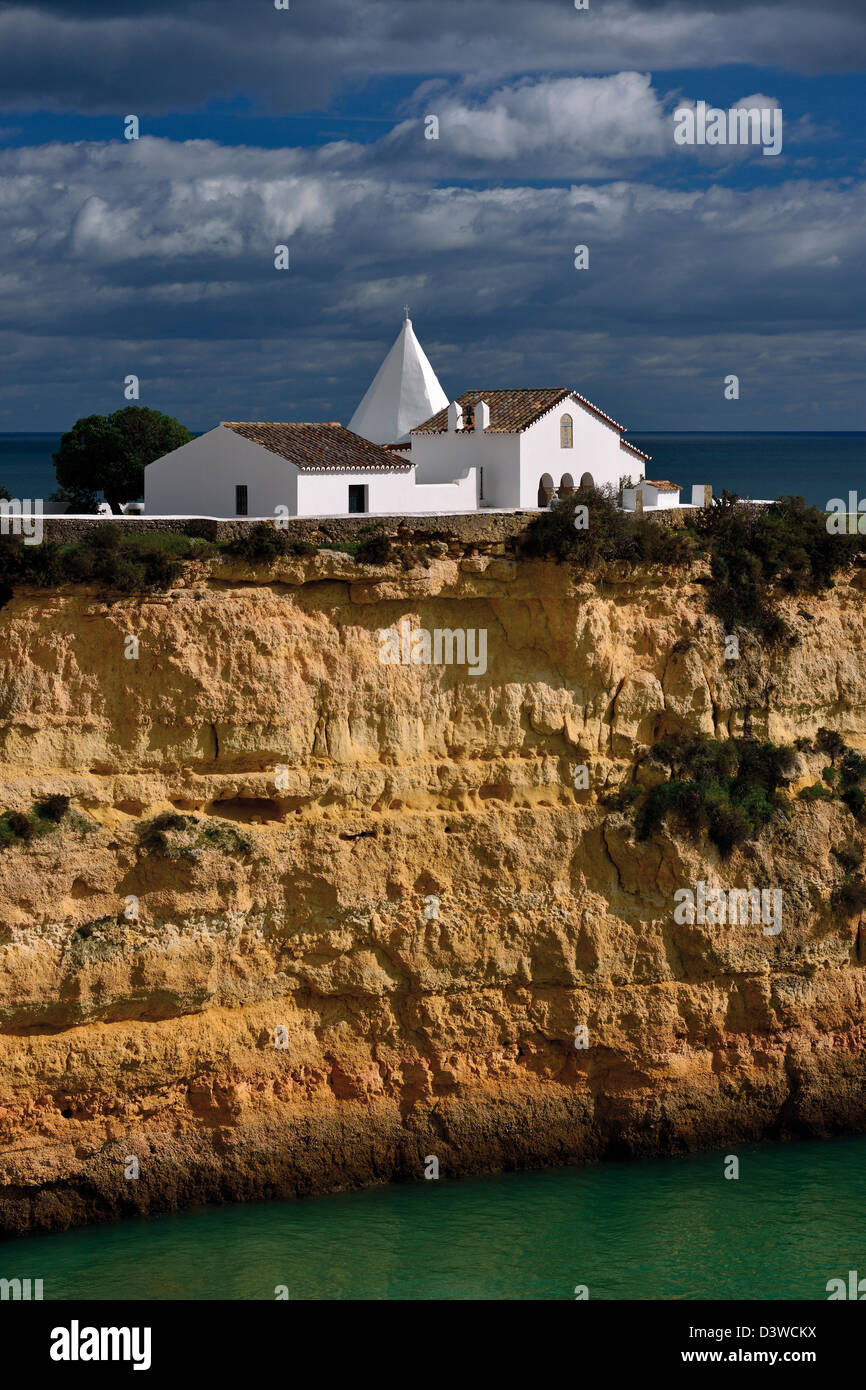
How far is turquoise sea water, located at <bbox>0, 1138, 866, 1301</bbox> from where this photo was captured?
22094mm

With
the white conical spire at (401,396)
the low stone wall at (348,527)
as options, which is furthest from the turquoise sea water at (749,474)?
the low stone wall at (348,527)

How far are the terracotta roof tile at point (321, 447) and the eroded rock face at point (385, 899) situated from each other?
3.61m

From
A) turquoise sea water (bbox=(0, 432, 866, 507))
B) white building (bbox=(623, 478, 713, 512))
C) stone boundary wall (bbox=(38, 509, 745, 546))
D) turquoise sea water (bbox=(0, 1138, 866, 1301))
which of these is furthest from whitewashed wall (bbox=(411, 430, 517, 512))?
turquoise sea water (bbox=(0, 432, 866, 507))

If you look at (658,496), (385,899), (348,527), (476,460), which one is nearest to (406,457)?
(476,460)

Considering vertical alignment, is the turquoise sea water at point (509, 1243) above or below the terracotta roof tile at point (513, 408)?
below

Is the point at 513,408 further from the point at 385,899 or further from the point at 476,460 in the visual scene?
the point at 385,899

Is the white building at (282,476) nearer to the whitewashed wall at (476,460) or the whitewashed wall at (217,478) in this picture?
the whitewashed wall at (217,478)

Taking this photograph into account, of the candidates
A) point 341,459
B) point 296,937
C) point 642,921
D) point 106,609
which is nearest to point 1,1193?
point 296,937

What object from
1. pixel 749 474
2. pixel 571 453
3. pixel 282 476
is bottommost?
pixel 282 476

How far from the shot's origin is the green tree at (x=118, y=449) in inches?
1286

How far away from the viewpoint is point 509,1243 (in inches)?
921

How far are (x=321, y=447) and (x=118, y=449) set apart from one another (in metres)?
5.72

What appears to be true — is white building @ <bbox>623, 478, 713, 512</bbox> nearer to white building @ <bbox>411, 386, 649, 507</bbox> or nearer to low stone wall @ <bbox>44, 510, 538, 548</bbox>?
white building @ <bbox>411, 386, 649, 507</bbox>

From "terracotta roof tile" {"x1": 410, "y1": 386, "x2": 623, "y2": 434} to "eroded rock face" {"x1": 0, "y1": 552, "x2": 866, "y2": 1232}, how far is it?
206 inches
